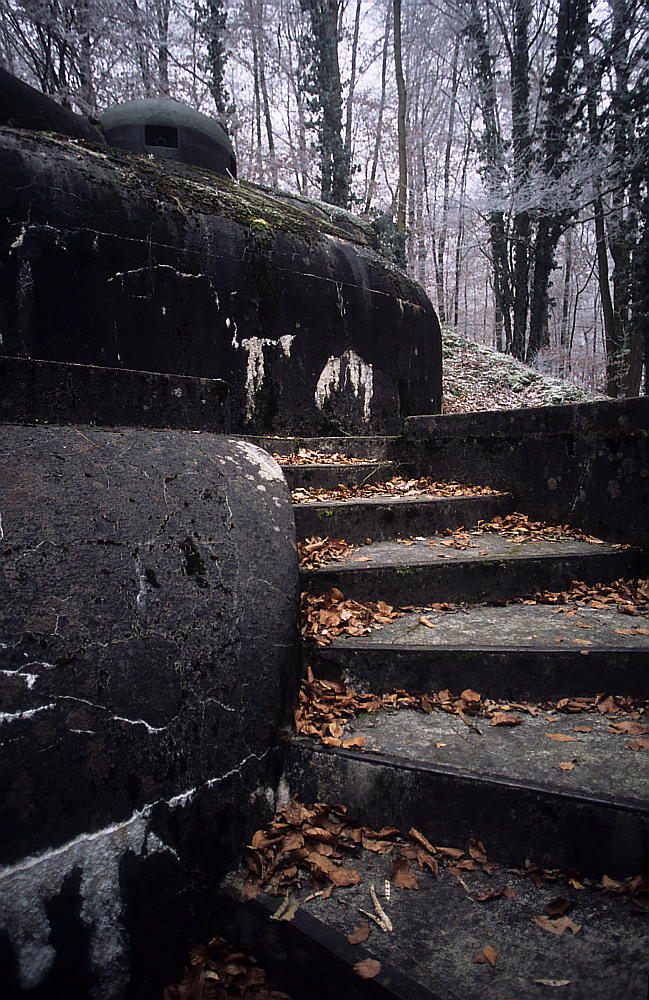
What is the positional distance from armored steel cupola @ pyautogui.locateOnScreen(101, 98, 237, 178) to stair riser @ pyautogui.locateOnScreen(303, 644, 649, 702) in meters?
6.84

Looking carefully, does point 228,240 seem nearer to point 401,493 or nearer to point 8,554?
point 401,493

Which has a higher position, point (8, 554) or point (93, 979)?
point (8, 554)

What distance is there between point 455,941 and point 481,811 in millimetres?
360

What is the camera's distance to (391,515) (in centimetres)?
329

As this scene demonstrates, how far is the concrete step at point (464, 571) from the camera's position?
103 inches

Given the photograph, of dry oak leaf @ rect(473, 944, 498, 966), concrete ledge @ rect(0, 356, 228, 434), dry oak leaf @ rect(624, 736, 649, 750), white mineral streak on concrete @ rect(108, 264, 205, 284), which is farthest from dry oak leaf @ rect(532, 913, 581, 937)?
white mineral streak on concrete @ rect(108, 264, 205, 284)

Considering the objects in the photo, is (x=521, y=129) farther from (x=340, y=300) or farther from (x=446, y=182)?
(x=340, y=300)

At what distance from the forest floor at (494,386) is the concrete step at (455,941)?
9519mm

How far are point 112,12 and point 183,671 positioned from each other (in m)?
22.6

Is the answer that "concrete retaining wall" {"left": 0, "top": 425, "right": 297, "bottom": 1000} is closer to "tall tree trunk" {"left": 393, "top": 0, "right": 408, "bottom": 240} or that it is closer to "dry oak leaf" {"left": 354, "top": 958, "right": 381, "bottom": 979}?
"dry oak leaf" {"left": 354, "top": 958, "right": 381, "bottom": 979}

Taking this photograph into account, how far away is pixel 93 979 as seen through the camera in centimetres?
140

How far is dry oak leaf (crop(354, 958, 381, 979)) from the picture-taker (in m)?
1.30

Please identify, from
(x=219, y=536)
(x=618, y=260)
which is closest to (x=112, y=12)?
(x=618, y=260)

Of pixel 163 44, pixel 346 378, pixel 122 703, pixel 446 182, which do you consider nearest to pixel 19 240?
pixel 346 378
